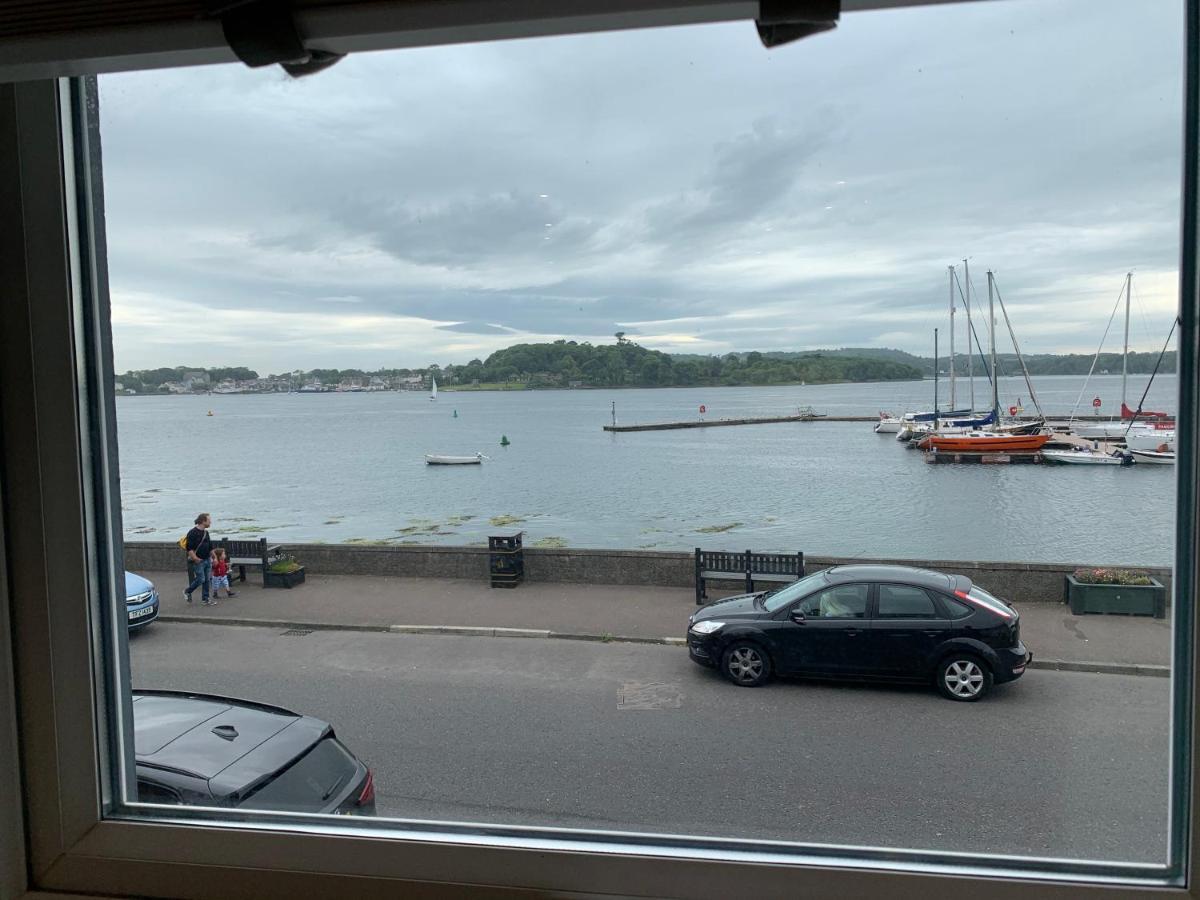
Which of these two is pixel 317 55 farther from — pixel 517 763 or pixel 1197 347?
pixel 517 763

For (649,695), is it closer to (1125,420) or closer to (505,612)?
(505,612)

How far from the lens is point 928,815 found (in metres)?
2.21

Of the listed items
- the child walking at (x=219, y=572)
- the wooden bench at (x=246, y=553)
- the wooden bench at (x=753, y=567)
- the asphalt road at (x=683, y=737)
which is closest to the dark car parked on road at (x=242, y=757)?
the asphalt road at (x=683, y=737)

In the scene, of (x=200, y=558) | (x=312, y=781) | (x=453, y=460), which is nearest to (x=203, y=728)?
(x=312, y=781)

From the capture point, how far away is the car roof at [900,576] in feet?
11.4

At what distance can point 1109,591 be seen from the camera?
2.52 m

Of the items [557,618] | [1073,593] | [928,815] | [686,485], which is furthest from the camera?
[686,485]

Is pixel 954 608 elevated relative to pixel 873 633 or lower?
elevated

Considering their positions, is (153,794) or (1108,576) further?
(1108,576)

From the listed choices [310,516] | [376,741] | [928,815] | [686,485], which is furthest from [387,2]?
[686,485]

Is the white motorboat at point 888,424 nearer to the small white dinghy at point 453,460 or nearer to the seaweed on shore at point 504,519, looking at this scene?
the seaweed on shore at point 504,519

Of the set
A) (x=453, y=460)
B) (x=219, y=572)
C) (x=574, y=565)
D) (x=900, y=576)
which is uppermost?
(x=453, y=460)

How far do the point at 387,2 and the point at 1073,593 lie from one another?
355 centimetres

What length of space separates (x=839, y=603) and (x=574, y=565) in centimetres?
219
